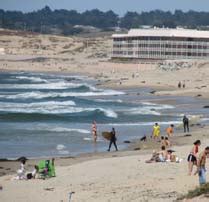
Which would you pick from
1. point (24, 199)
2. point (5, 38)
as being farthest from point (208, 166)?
point (5, 38)

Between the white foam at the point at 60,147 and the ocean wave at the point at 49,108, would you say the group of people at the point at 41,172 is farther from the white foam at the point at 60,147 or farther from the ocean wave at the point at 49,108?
the ocean wave at the point at 49,108

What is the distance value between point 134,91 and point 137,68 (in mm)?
35287

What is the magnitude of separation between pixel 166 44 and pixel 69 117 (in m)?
68.8

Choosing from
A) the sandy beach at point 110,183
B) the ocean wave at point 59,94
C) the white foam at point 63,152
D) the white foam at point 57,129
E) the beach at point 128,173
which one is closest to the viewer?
the sandy beach at point 110,183

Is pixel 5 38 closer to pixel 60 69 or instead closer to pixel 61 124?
pixel 60 69

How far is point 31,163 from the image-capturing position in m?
23.9

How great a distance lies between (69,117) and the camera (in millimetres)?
43781

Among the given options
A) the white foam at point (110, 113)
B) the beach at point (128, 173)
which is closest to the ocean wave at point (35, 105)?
the beach at point (128, 173)

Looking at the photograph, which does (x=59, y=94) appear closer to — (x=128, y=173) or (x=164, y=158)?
(x=164, y=158)

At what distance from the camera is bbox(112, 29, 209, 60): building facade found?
10931 centimetres

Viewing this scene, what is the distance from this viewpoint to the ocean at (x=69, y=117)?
29.5m

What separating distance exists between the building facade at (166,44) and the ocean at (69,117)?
36.3 metres

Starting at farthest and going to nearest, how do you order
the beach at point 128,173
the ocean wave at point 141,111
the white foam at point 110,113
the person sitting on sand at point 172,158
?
1. the ocean wave at point 141,111
2. the white foam at point 110,113
3. the person sitting on sand at point 172,158
4. the beach at point 128,173

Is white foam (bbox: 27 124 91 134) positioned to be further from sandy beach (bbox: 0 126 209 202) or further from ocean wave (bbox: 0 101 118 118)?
sandy beach (bbox: 0 126 209 202)
